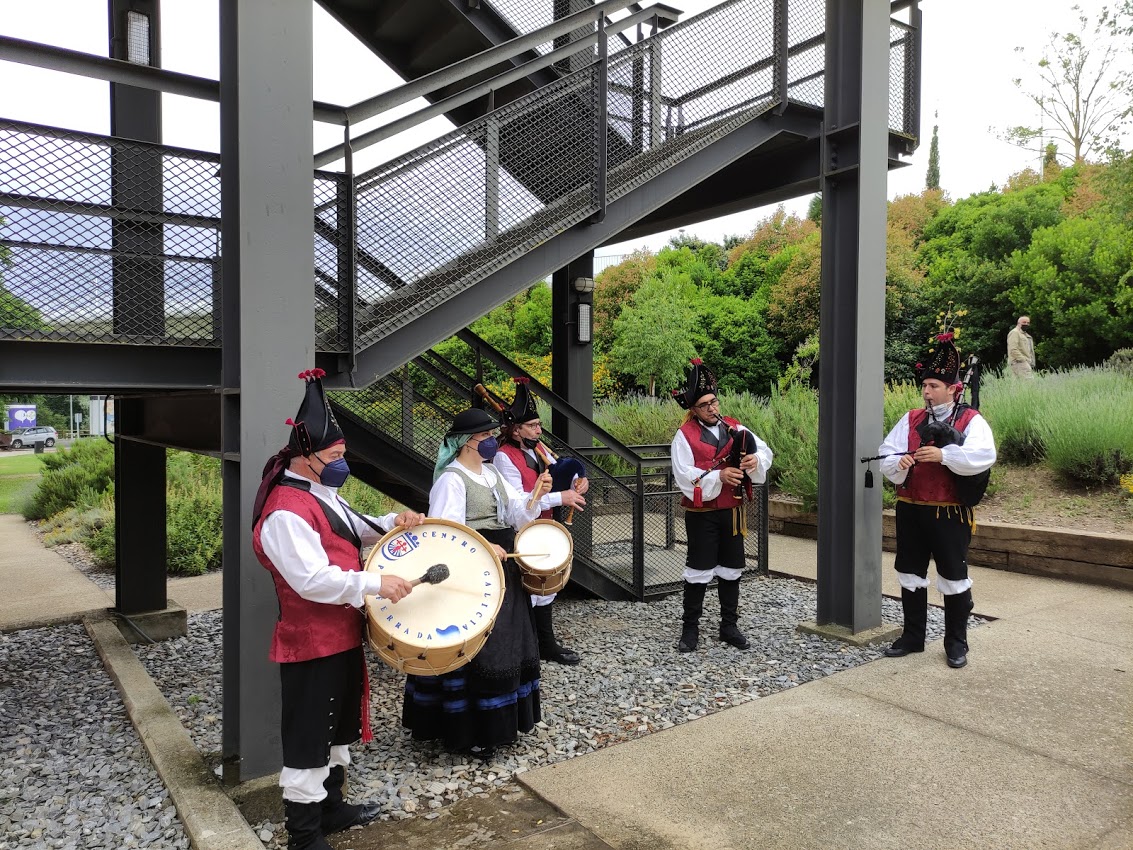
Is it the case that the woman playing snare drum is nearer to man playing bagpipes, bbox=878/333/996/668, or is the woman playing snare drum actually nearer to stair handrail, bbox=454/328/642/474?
stair handrail, bbox=454/328/642/474

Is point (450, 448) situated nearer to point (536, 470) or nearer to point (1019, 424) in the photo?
point (536, 470)

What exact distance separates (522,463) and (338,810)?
255cm

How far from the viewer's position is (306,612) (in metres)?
3.24

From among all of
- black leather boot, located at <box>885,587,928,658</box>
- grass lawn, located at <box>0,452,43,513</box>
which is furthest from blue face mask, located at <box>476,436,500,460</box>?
grass lawn, located at <box>0,452,43,513</box>

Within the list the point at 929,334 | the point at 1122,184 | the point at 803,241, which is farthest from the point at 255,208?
the point at 803,241

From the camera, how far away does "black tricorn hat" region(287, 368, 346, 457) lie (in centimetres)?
316

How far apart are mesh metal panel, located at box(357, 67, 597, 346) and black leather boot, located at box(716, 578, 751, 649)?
2872 mm

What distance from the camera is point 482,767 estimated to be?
13.4 feet

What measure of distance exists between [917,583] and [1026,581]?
3.23 metres

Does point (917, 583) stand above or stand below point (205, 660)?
above

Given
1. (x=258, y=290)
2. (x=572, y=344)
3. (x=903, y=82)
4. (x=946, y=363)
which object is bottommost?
(x=946, y=363)

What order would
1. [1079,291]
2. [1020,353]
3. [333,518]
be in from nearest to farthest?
[333,518] < [1020,353] < [1079,291]

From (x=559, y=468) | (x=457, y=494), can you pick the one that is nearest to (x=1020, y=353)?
(x=559, y=468)

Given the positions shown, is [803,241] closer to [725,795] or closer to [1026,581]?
[1026,581]
